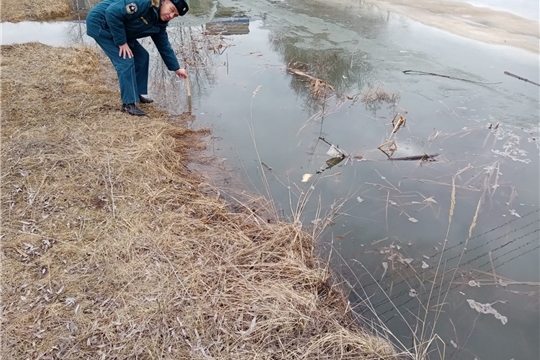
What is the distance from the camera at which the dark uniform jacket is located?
361cm

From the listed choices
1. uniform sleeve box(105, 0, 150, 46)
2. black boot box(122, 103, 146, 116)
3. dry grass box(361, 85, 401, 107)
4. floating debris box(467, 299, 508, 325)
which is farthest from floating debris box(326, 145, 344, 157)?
uniform sleeve box(105, 0, 150, 46)

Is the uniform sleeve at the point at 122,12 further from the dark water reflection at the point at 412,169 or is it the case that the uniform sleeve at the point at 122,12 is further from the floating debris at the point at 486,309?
the floating debris at the point at 486,309

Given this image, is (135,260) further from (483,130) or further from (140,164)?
(483,130)

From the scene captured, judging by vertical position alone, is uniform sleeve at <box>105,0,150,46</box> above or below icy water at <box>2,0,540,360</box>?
above

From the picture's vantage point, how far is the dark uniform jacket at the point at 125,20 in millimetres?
3607

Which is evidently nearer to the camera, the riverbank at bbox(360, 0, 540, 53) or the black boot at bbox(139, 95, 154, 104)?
the black boot at bbox(139, 95, 154, 104)

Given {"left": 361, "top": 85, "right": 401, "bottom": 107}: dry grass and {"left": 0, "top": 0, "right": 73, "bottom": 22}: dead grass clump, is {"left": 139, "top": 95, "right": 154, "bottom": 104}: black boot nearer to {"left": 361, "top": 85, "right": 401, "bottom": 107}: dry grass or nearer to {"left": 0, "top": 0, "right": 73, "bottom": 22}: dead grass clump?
{"left": 361, "top": 85, "right": 401, "bottom": 107}: dry grass

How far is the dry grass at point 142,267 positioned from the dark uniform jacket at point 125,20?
99 cm

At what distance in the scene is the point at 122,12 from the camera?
11.9ft

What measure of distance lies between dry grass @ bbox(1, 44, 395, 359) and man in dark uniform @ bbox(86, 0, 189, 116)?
27.1 inches

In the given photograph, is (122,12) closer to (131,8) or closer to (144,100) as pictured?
(131,8)

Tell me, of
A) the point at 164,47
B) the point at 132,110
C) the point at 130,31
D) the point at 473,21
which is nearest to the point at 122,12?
the point at 130,31

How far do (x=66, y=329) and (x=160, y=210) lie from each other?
1.07m

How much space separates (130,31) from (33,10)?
5900mm
